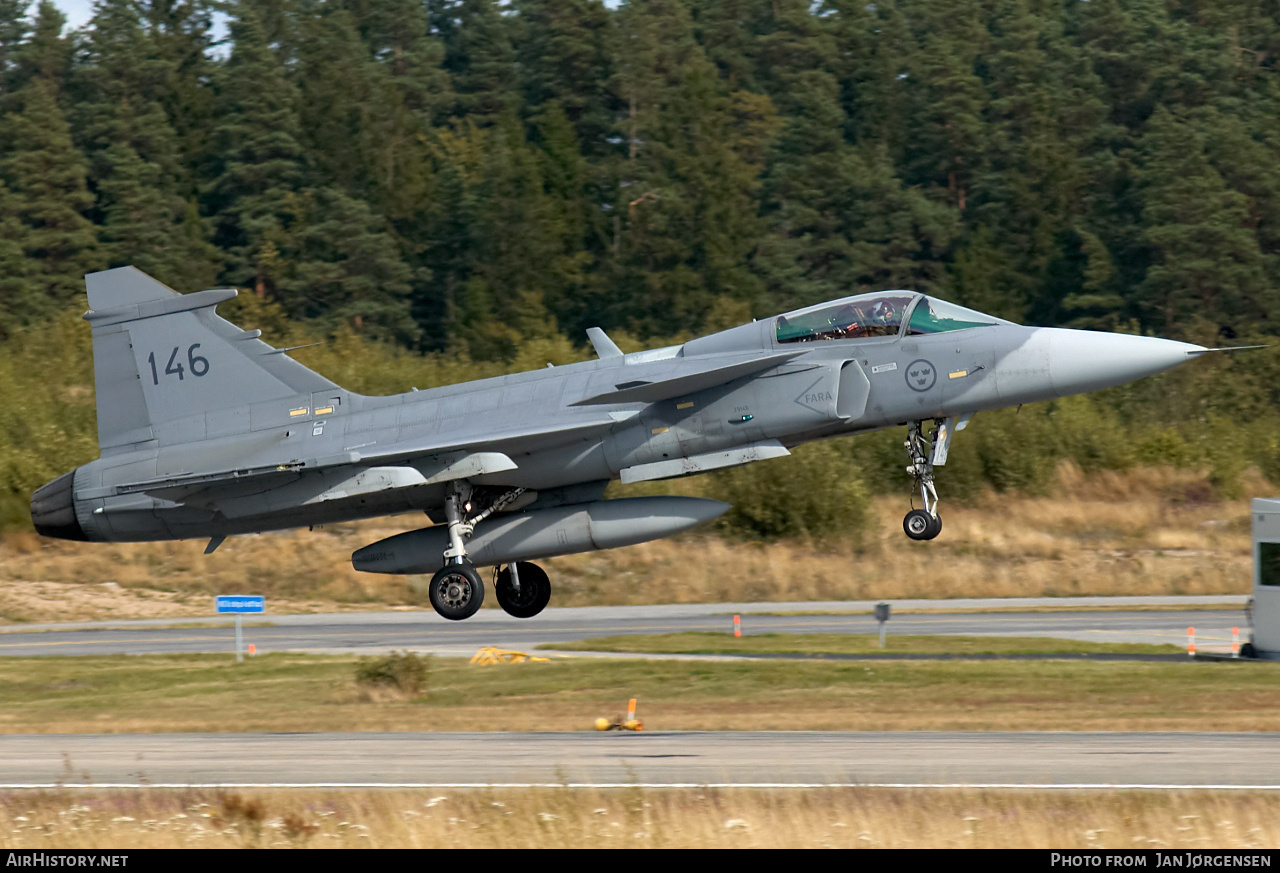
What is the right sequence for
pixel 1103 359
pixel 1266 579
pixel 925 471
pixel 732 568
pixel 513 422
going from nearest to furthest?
pixel 1103 359 → pixel 925 471 → pixel 513 422 → pixel 1266 579 → pixel 732 568

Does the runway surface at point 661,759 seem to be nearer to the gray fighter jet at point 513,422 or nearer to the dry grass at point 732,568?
the gray fighter jet at point 513,422

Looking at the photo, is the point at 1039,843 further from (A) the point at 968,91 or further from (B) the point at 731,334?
(A) the point at 968,91

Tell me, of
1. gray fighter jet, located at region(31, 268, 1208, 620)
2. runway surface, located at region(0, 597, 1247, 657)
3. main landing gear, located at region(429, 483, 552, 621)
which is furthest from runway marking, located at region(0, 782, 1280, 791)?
runway surface, located at region(0, 597, 1247, 657)

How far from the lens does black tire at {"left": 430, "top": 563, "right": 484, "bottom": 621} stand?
1962 centimetres

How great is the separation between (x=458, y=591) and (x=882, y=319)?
6157 millimetres

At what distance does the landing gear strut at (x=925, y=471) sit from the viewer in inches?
725

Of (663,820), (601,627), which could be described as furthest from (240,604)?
(663,820)

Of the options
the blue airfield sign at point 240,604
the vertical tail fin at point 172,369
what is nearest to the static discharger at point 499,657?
the blue airfield sign at point 240,604

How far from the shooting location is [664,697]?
3312cm

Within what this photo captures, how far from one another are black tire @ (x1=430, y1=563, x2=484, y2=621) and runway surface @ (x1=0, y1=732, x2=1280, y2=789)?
327cm

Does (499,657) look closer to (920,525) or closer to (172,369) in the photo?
(172,369)

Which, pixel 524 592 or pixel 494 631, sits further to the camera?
pixel 494 631

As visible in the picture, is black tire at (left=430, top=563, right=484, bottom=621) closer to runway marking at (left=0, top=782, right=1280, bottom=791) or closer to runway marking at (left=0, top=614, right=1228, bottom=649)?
runway marking at (left=0, top=782, right=1280, bottom=791)

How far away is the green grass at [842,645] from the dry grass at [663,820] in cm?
1771
